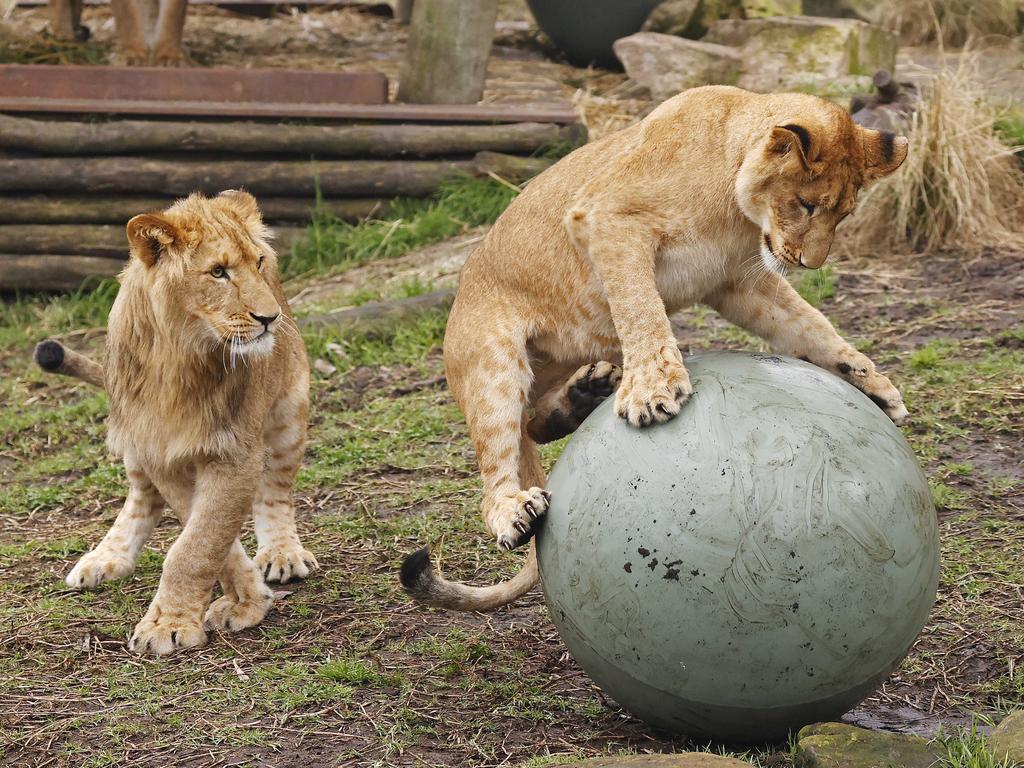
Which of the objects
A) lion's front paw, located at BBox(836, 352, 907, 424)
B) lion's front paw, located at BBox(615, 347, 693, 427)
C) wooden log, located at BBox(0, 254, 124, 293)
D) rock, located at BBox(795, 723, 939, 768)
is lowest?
wooden log, located at BBox(0, 254, 124, 293)

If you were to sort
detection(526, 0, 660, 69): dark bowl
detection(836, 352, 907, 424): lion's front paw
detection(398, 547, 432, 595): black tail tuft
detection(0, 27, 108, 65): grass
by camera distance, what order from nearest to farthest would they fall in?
detection(398, 547, 432, 595): black tail tuft
detection(836, 352, 907, 424): lion's front paw
detection(0, 27, 108, 65): grass
detection(526, 0, 660, 69): dark bowl

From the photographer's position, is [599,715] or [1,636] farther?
[1,636]

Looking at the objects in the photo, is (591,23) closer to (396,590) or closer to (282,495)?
(282,495)

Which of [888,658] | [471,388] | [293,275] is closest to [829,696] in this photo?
[888,658]

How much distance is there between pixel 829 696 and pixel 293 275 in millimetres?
7227

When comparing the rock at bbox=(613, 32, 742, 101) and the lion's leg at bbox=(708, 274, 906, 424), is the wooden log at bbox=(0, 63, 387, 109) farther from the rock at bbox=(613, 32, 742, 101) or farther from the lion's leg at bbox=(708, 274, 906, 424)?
the lion's leg at bbox=(708, 274, 906, 424)

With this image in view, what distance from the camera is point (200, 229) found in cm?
496

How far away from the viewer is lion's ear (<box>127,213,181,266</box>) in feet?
15.8

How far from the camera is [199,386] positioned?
16.9 feet

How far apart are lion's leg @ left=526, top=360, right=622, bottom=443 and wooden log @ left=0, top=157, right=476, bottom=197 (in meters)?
5.71

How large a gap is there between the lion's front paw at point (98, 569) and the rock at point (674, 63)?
771 centimetres

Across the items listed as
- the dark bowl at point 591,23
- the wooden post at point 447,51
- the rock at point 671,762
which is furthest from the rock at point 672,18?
the rock at point 671,762

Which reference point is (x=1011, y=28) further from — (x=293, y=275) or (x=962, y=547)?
(x=962, y=547)

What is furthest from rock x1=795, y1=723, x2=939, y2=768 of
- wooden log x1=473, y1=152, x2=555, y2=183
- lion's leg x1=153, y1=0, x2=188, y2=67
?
lion's leg x1=153, y1=0, x2=188, y2=67
